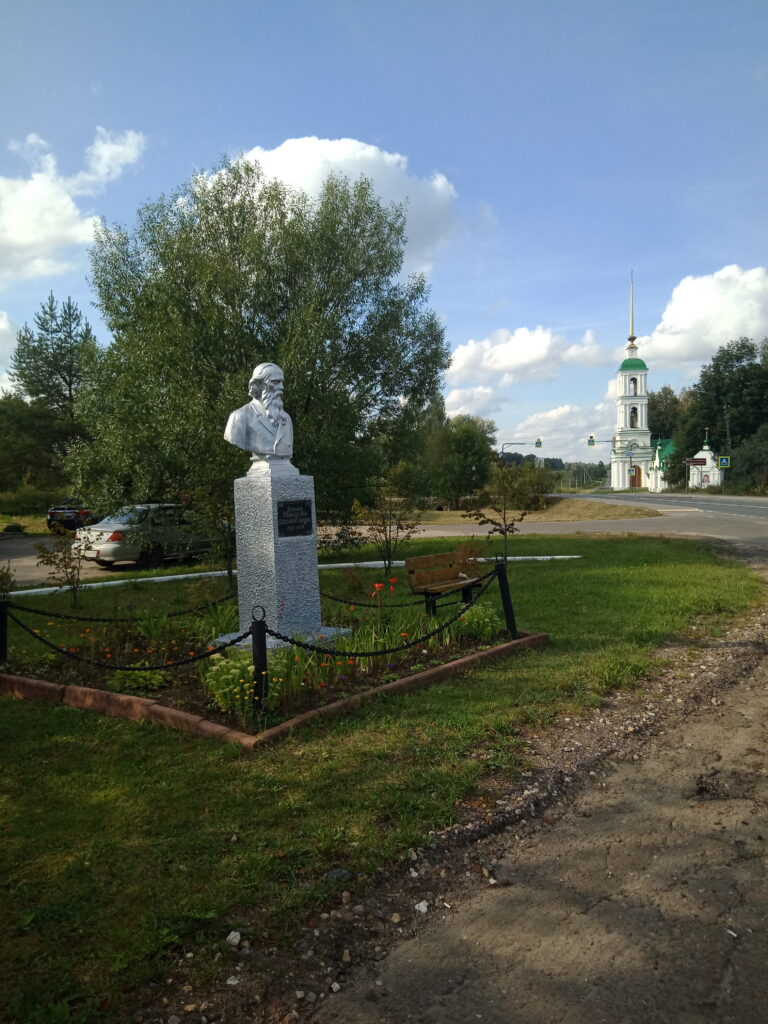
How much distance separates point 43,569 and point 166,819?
45.4 ft

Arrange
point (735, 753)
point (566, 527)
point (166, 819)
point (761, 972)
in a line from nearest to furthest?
point (761, 972), point (166, 819), point (735, 753), point (566, 527)

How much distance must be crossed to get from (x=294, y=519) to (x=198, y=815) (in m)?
3.08

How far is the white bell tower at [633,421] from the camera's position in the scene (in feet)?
296

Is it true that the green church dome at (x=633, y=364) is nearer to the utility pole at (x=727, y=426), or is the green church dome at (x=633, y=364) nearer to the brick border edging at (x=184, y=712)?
the utility pole at (x=727, y=426)

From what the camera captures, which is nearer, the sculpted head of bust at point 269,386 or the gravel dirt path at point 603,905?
the gravel dirt path at point 603,905

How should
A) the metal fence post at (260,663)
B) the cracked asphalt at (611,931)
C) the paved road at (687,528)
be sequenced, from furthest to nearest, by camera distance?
the paved road at (687,528), the metal fence post at (260,663), the cracked asphalt at (611,931)

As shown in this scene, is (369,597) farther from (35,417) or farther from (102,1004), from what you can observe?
(35,417)

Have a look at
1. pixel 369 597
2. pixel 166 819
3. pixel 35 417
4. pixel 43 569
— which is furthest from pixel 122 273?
pixel 35 417

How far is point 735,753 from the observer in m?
4.60

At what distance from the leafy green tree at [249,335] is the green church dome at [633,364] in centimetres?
8093

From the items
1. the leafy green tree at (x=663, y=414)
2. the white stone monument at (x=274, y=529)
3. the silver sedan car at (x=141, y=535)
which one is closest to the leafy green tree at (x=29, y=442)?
the silver sedan car at (x=141, y=535)

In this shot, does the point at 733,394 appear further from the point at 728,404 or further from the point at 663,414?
the point at 663,414

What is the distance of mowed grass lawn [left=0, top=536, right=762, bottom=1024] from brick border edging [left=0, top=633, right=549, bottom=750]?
0.11m

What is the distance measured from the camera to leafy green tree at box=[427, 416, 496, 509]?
45.9 metres
